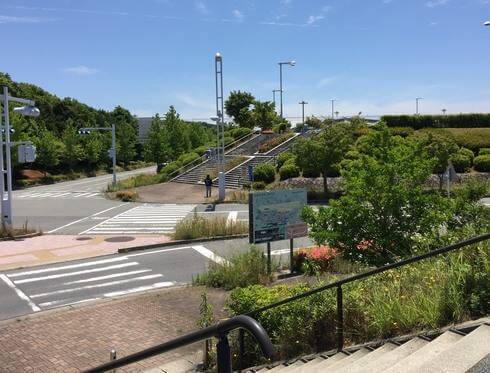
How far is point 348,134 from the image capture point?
1388 inches

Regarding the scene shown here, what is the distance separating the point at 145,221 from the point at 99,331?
17.6 m

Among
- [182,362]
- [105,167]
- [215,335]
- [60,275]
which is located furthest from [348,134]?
[105,167]

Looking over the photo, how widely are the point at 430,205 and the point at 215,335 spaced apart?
27.9 feet

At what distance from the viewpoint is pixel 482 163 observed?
122ft

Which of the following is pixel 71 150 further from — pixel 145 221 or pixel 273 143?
pixel 145 221

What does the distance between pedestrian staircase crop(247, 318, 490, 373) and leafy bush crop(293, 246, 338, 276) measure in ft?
19.0

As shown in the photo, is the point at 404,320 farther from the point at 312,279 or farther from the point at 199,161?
the point at 199,161

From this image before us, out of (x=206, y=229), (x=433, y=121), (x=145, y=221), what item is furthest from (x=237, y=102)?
(x=206, y=229)

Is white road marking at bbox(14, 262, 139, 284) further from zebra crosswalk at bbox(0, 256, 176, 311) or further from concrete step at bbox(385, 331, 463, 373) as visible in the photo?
concrete step at bbox(385, 331, 463, 373)

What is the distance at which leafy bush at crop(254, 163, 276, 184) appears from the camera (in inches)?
1576

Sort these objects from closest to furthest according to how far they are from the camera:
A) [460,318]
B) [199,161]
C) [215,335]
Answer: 1. [215,335]
2. [460,318]
3. [199,161]

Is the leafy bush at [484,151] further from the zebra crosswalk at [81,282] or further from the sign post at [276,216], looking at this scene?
the zebra crosswalk at [81,282]

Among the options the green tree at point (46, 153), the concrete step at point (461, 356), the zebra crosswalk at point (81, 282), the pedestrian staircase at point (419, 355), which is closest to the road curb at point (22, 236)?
the zebra crosswalk at point (81, 282)

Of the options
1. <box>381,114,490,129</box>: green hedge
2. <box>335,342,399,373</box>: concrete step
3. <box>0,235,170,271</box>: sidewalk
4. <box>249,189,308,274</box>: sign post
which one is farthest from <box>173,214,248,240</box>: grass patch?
<box>381,114,490,129</box>: green hedge
